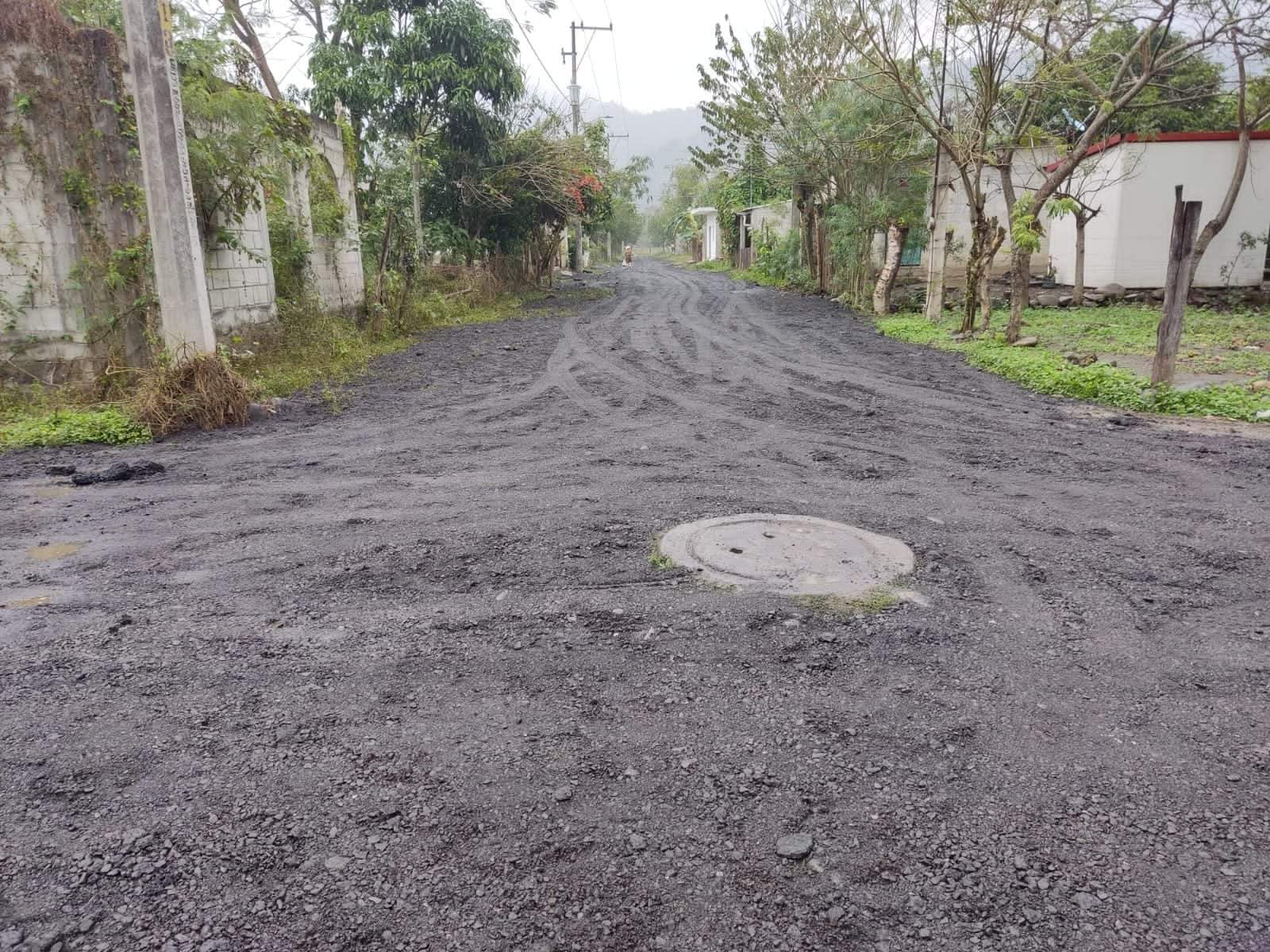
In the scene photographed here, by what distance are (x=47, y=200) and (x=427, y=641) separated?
21.6 feet

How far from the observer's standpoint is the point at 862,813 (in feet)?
7.38

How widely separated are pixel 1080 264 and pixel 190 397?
47.5ft

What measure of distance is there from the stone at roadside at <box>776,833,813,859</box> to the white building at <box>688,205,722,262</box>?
45.4 m

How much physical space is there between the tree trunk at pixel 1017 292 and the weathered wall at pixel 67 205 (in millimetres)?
10229

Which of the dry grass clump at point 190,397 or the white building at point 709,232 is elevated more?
the white building at point 709,232

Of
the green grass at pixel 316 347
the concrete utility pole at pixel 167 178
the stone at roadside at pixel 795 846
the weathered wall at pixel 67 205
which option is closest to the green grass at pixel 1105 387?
the stone at roadside at pixel 795 846

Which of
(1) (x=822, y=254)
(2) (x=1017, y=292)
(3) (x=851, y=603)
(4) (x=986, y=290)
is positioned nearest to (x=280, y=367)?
(3) (x=851, y=603)

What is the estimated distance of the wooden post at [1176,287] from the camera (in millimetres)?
7305

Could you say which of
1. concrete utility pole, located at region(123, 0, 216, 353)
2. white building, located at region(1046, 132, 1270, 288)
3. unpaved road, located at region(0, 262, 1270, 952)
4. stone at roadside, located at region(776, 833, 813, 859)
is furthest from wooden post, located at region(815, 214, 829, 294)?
stone at roadside, located at region(776, 833, 813, 859)

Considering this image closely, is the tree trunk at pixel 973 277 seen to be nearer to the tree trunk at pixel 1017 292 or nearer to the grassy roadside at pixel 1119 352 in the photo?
the grassy roadside at pixel 1119 352

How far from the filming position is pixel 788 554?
155 inches

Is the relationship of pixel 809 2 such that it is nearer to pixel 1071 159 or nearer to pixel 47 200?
pixel 1071 159

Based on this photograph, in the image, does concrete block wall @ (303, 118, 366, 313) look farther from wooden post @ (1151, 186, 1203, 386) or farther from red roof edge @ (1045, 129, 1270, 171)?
red roof edge @ (1045, 129, 1270, 171)

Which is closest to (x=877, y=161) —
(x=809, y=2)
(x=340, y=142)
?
A: (x=809, y=2)
